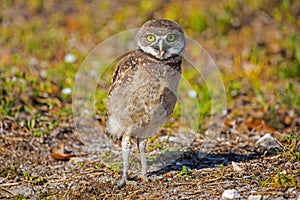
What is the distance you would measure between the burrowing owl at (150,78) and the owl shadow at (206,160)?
20.8 inches

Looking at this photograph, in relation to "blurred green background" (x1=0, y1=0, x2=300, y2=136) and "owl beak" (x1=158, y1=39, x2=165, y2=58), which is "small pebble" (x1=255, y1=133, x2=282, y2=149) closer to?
"blurred green background" (x1=0, y1=0, x2=300, y2=136)

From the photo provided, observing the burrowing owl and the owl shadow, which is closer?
the burrowing owl

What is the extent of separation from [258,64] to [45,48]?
121 inches

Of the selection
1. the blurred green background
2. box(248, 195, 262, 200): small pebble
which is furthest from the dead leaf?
box(248, 195, 262, 200): small pebble

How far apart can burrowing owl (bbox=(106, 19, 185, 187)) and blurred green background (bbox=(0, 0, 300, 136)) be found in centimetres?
160

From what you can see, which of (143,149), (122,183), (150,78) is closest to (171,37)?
(150,78)

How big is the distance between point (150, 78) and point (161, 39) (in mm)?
329

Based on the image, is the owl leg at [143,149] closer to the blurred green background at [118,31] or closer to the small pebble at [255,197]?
the small pebble at [255,197]

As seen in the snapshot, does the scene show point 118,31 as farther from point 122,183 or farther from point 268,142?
point 122,183

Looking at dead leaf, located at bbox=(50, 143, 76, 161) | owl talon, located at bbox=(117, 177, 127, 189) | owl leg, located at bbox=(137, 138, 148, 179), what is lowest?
owl talon, located at bbox=(117, 177, 127, 189)

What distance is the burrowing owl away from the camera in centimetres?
459

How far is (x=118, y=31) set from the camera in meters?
8.87

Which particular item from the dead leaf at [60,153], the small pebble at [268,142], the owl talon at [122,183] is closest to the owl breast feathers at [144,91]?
the owl talon at [122,183]

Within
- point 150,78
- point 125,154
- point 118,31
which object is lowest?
point 125,154
